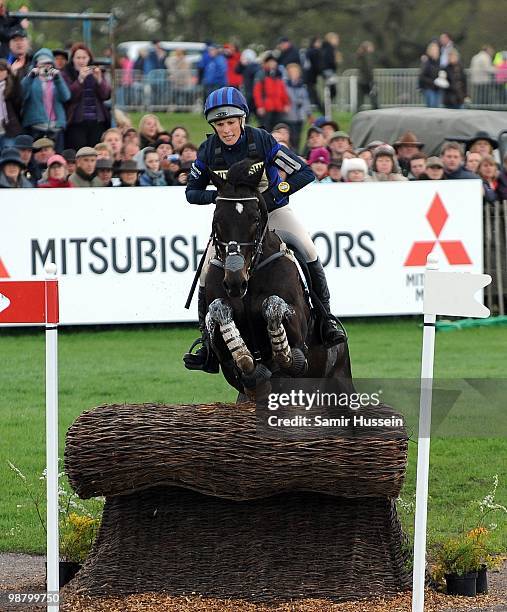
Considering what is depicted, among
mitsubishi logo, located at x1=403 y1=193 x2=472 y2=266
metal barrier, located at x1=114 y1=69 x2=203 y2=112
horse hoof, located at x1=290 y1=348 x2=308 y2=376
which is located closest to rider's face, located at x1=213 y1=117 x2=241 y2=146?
horse hoof, located at x1=290 y1=348 x2=308 y2=376

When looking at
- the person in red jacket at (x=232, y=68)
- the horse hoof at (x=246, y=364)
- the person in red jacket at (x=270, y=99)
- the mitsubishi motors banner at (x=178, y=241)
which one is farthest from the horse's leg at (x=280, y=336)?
the person in red jacket at (x=232, y=68)

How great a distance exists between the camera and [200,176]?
8.46 m

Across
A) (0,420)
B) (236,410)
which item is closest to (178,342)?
(0,420)

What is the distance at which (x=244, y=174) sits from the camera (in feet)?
26.2

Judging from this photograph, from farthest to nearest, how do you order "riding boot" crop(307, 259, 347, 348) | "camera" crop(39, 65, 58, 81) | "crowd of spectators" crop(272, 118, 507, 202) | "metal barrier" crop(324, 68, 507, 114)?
1. "metal barrier" crop(324, 68, 507, 114)
2. "camera" crop(39, 65, 58, 81)
3. "crowd of spectators" crop(272, 118, 507, 202)
4. "riding boot" crop(307, 259, 347, 348)

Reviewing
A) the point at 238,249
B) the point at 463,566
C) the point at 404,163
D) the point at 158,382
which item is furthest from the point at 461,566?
the point at 404,163

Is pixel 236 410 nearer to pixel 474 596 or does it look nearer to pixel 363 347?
pixel 474 596

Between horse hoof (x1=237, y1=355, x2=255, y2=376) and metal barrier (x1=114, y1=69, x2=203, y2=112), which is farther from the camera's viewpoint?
metal barrier (x1=114, y1=69, x2=203, y2=112)

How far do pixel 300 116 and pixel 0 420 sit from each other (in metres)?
16.8

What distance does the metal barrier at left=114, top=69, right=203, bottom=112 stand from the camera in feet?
122

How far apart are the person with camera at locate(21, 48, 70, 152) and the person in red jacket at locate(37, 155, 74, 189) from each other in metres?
2.18

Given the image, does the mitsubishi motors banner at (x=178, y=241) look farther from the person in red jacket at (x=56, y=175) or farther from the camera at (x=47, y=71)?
the camera at (x=47, y=71)

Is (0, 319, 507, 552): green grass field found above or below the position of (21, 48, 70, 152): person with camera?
below

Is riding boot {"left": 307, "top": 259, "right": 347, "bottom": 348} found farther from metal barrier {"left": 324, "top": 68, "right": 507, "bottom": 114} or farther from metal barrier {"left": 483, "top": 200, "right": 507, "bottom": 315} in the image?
metal barrier {"left": 324, "top": 68, "right": 507, "bottom": 114}
